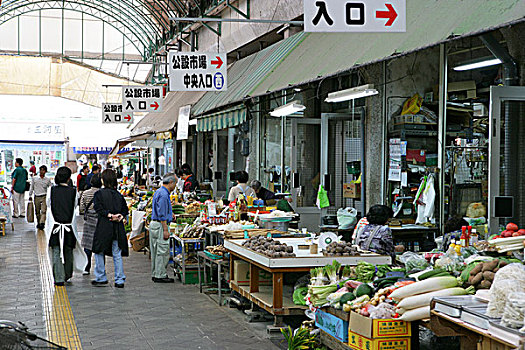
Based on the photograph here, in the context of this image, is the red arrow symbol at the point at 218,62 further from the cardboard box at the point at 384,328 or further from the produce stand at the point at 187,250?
the cardboard box at the point at 384,328

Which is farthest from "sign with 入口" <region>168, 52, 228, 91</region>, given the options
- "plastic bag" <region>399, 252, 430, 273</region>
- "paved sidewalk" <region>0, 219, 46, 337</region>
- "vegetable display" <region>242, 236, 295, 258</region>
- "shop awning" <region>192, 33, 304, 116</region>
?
"plastic bag" <region>399, 252, 430, 273</region>

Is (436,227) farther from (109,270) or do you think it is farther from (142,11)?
(142,11)

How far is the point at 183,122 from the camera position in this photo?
674 inches

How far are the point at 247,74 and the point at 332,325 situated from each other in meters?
9.07

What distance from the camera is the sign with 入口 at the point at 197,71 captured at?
41.0 feet

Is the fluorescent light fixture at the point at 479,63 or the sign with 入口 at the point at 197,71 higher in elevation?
the sign with 入口 at the point at 197,71

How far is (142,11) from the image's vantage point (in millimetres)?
27047

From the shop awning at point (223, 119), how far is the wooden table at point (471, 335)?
9.37 metres

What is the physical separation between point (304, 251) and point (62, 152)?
31882mm

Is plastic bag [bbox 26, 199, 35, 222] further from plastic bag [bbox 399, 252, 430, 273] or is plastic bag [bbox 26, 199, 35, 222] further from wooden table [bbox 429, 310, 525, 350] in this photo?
wooden table [bbox 429, 310, 525, 350]

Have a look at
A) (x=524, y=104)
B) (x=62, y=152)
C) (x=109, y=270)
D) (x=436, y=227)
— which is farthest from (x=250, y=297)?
(x=62, y=152)

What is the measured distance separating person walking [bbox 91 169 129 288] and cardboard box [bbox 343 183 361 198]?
14.0 ft

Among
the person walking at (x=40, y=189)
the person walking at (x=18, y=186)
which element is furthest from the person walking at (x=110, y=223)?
the person walking at (x=18, y=186)

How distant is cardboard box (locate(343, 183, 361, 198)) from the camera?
40.4 ft
